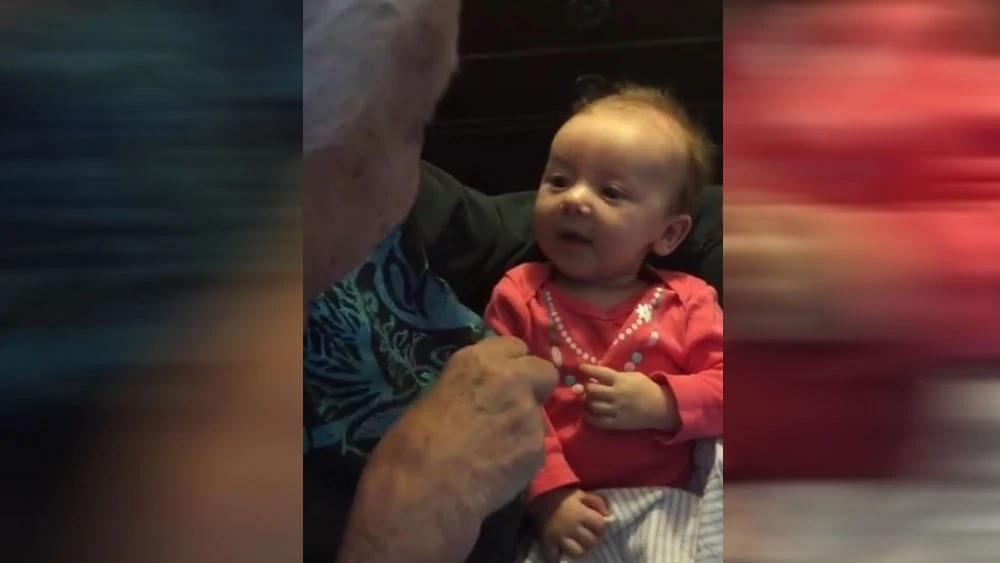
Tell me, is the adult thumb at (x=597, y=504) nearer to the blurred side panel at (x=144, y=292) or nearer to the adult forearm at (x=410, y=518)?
the adult forearm at (x=410, y=518)

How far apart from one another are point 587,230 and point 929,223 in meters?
0.18

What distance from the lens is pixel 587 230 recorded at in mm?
519

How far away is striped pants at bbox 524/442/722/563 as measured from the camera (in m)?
0.50

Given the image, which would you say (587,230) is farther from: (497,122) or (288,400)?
(288,400)

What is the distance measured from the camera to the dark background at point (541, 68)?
0.51 m

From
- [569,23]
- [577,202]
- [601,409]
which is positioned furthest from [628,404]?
[569,23]

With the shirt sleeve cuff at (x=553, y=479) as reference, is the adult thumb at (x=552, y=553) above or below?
below

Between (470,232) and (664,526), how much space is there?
198 mm

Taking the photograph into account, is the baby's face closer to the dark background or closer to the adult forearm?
the dark background

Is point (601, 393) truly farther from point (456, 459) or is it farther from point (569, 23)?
point (569, 23)

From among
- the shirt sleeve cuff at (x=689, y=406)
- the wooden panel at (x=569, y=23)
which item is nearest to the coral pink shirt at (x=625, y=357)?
the shirt sleeve cuff at (x=689, y=406)

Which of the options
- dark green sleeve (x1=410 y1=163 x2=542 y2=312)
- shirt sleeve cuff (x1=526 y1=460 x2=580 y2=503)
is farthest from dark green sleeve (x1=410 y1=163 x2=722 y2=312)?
shirt sleeve cuff (x1=526 y1=460 x2=580 y2=503)

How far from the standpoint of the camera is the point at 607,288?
53 centimetres

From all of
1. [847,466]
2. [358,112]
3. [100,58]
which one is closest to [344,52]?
[358,112]
